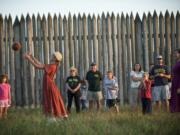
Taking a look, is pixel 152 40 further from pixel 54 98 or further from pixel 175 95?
pixel 54 98

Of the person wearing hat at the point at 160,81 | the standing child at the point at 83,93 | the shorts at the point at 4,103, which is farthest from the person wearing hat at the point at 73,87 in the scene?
the person wearing hat at the point at 160,81

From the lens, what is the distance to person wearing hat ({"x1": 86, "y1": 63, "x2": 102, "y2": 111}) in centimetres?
1436

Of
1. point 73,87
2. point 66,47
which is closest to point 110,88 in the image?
point 73,87

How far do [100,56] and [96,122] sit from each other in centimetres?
573

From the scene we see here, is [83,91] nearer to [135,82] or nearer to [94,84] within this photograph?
[94,84]

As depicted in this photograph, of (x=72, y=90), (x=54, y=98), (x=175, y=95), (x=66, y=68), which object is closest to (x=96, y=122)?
(x=54, y=98)

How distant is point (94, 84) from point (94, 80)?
0.13m

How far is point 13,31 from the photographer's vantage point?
15.5 meters

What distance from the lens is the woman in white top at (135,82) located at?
14133 mm

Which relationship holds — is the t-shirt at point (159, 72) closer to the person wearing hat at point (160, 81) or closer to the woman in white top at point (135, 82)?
the person wearing hat at point (160, 81)

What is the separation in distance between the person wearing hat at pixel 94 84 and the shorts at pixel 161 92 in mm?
1714

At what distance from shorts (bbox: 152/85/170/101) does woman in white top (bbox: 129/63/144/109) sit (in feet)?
1.90

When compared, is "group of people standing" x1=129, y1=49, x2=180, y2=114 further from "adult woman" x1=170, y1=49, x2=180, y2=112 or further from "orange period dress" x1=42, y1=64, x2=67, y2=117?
"orange period dress" x1=42, y1=64, x2=67, y2=117

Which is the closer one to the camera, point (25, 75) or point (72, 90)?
point (72, 90)
